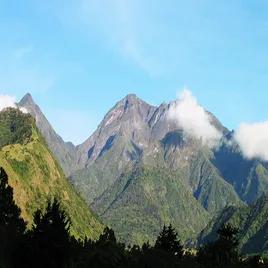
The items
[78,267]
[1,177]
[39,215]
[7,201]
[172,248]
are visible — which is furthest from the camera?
[1,177]

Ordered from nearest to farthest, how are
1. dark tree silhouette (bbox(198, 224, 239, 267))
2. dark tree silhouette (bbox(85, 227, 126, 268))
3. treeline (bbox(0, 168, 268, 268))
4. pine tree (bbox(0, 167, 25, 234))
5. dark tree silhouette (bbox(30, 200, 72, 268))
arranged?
dark tree silhouette (bbox(85, 227, 126, 268)), treeline (bbox(0, 168, 268, 268)), dark tree silhouette (bbox(30, 200, 72, 268)), dark tree silhouette (bbox(198, 224, 239, 267)), pine tree (bbox(0, 167, 25, 234))

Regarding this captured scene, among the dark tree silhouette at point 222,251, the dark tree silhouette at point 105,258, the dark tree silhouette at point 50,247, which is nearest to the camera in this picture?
the dark tree silhouette at point 105,258

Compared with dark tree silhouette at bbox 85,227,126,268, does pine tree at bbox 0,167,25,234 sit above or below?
above

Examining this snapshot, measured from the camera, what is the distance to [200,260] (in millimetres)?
76562

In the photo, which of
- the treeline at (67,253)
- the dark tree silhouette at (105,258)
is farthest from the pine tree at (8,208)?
the dark tree silhouette at (105,258)

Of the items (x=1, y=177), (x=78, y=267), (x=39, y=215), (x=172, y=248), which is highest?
(x=1, y=177)

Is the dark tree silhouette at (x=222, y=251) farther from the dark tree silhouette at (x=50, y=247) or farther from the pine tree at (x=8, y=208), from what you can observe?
the pine tree at (x=8, y=208)

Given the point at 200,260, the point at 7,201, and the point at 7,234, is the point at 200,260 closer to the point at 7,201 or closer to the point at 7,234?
A: the point at 7,234

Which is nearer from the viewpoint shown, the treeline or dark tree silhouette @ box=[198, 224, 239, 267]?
the treeline

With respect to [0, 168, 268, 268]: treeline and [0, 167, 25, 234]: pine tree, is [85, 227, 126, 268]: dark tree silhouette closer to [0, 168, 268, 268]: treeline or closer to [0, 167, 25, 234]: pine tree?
[0, 168, 268, 268]: treeline

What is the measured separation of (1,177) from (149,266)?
261ft

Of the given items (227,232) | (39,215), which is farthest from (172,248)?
(39,215)

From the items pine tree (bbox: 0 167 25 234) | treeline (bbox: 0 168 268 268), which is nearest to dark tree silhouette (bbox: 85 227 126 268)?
treeline (bbox: 0 168 268 268)

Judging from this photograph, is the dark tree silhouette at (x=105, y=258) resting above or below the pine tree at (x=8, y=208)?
below
